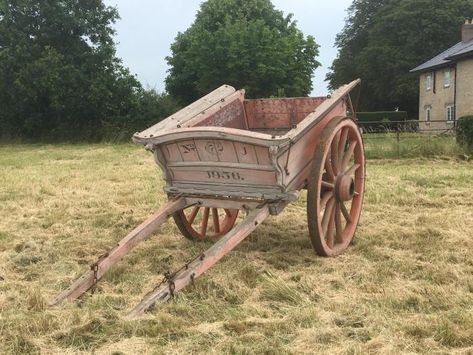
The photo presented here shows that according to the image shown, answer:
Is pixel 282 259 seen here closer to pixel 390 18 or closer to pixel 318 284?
pixel 318 284

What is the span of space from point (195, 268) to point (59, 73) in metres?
25.1

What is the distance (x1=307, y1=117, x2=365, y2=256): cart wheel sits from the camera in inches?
184

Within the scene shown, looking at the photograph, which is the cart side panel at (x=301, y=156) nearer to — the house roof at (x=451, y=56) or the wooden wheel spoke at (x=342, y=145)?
the wooden wheel spoke at (x=342, y=145)

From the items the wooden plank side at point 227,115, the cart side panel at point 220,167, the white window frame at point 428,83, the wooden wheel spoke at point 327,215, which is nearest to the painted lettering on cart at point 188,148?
the cart side panel at point 220,167

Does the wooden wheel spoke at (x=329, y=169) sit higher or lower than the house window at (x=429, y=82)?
lower

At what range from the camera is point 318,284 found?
424cm

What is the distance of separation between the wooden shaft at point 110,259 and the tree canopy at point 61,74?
2288 centimetres

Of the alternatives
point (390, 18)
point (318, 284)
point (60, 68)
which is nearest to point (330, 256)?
point (318, 284)

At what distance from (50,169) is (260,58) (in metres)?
20.8

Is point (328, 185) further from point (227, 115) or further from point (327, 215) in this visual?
point (227, 115)

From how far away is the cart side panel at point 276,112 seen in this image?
6.19 metres

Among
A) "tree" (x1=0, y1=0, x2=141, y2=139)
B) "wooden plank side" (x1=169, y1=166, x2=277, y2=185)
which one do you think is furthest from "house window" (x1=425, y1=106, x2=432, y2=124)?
"wooden plank side" (x1=169, y1=166, x2=277, y2=185)

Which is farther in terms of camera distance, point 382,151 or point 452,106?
point 452,106

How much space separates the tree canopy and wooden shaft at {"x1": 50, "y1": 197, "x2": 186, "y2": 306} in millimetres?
22876
